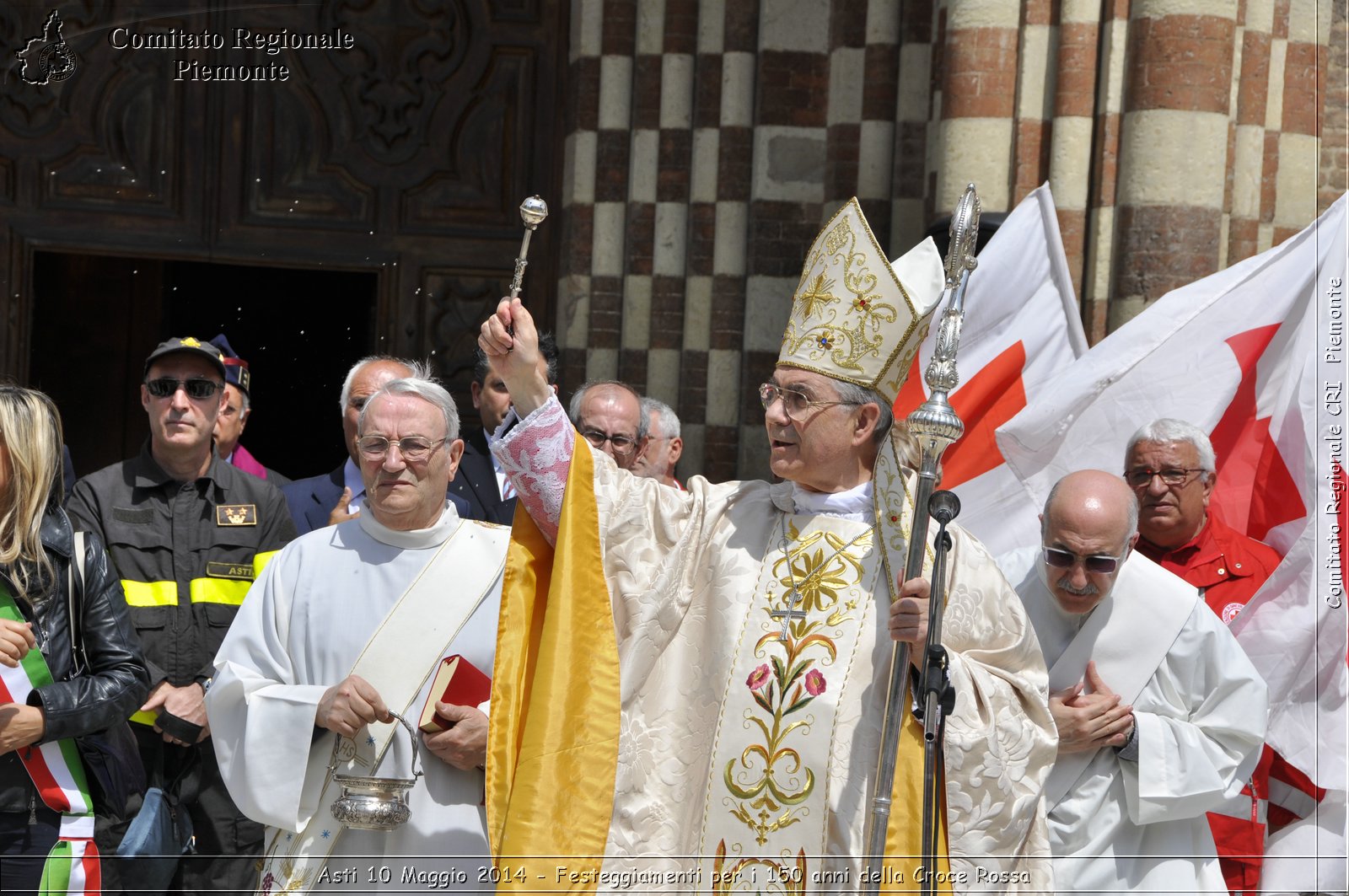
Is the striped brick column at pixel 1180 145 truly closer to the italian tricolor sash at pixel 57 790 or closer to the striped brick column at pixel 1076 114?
the striped brick column at pixel 1076 114

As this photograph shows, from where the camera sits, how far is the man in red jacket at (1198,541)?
400 cm

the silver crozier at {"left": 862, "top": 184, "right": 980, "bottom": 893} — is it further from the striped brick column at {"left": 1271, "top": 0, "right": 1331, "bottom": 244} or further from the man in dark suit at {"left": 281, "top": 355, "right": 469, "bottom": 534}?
the striped brick column at {"left": 1271, "top": 0, "right": 1331, "bottom": 244}

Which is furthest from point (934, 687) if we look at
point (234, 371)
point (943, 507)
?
point (234, 371)

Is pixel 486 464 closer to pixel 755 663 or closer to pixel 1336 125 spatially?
pixel 755 663

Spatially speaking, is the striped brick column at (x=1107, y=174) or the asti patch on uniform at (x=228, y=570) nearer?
the asti patch on uniform at (x=228, y=570)

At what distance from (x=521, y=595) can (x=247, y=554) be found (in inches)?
52.6

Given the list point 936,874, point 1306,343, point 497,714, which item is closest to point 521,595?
point 497,714

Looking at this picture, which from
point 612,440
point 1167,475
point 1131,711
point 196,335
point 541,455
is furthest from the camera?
point 196,335

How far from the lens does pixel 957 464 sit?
4.95 m

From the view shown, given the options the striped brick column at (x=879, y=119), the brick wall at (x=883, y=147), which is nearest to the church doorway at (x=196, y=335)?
the brick wall at (x=883, y=147)

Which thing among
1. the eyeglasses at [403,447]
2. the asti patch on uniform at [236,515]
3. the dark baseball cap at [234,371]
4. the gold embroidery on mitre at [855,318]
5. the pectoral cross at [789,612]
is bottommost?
the pectoral cross at [789,612]

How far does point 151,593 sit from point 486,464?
1359 millimetres

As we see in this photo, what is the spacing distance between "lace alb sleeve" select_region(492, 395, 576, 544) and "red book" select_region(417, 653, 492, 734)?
353mm

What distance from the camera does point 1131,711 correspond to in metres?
3.58
